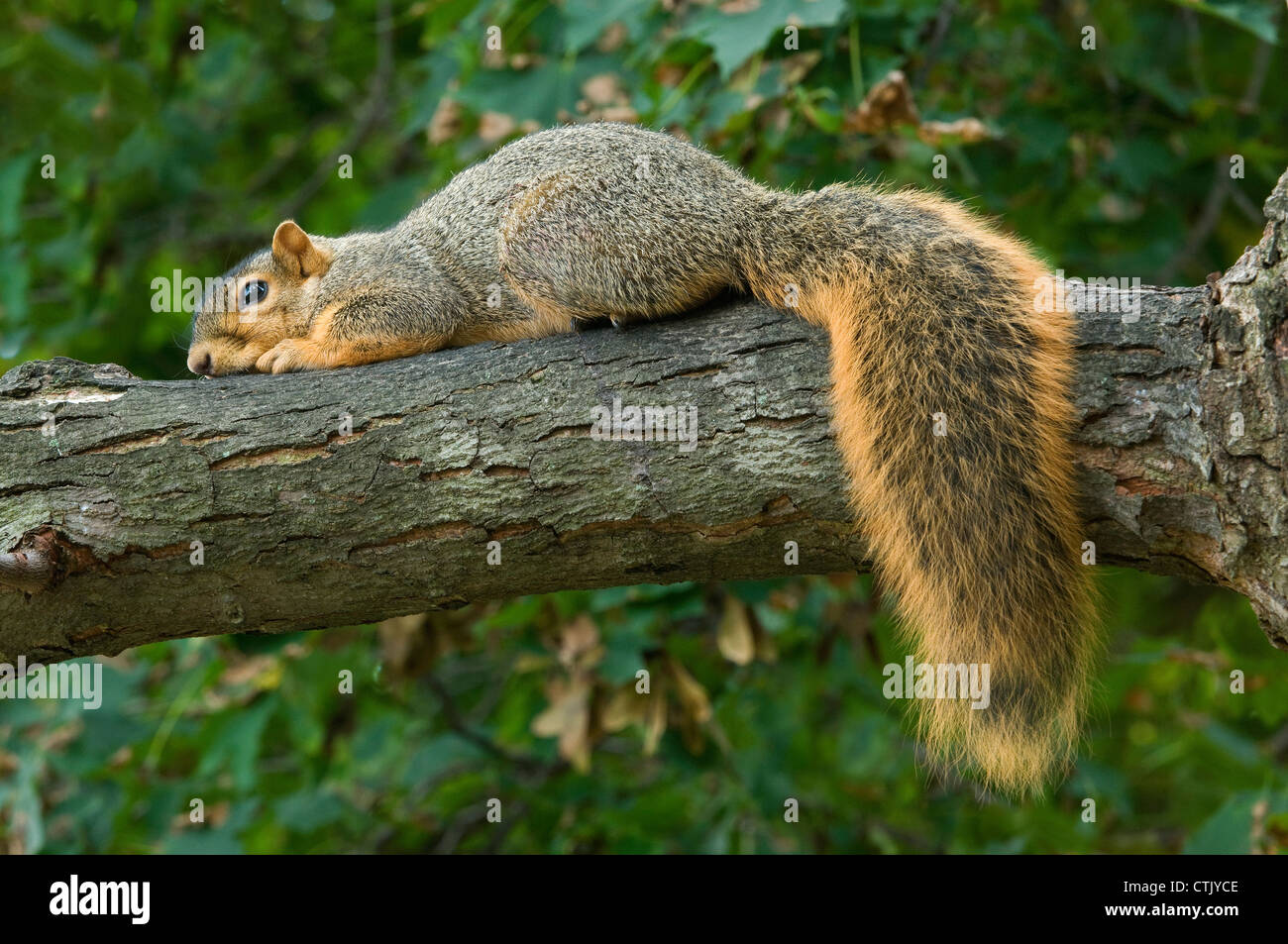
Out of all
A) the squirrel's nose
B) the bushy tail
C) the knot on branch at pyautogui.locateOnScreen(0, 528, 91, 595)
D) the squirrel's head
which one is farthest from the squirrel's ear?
the bushy tail

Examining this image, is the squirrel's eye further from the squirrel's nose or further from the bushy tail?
the bushy tail

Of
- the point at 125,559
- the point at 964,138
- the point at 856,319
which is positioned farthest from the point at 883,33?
the point at 125,559

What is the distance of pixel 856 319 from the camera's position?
8.01 feet

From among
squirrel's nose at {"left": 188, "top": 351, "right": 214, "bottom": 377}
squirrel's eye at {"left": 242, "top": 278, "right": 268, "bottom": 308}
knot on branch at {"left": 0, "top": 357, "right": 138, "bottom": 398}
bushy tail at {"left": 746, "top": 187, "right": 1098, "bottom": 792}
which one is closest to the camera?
bushy tail at {"left": 746, "top": 187, "right": 1098, "bottom": 792}

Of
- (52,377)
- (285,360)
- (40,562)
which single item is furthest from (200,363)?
(40,562)

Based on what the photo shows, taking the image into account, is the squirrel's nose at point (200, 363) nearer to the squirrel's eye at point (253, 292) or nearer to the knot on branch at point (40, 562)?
the squirrel's eye at point (253, 292)

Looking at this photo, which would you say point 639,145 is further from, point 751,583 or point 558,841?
point 558,841

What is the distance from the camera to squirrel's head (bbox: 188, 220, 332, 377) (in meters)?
3.38

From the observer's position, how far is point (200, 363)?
3.36 m

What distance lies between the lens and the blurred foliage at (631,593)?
11.8 feet

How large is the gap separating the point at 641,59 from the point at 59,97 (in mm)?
2423

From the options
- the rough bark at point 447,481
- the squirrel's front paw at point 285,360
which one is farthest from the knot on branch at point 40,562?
the squirrel's front paw at point 285,360

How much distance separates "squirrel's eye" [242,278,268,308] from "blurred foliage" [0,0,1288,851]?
0.81 m

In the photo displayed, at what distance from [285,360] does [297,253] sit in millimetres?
540
